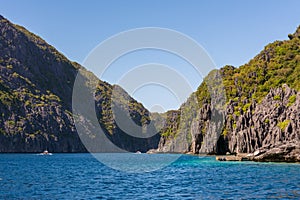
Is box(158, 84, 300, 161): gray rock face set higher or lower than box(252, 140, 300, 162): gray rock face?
higher

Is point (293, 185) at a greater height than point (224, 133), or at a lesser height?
lesser

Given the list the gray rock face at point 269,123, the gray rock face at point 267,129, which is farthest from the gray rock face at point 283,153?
the gray rock face at point 269,123

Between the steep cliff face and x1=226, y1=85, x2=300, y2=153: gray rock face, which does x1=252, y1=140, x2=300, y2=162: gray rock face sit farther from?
x1=226, y1=85, x2=300, y2=153: gray rock face

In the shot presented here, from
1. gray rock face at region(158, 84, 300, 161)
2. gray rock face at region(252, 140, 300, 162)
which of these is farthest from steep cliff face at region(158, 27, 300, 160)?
gray rock face at region(252, 140, 300, 162)

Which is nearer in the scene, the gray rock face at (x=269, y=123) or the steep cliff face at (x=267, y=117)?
the gray rock face at (x=269, y=123)

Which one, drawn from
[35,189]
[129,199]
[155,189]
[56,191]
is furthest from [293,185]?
[35,189]

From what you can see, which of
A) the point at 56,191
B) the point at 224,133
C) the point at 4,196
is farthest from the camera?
the point at 224,133

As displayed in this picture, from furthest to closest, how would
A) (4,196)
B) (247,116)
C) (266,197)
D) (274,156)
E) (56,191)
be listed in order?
(247,116)
(274,156)
(56,191)
(4,196)
(266,197)

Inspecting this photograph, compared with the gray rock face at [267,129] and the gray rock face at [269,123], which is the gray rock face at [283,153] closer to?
the gray rock face at [267,129]

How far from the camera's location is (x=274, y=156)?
10725cm

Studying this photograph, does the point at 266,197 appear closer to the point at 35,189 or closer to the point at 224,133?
the point at 35,189

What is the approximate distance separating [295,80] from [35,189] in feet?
484

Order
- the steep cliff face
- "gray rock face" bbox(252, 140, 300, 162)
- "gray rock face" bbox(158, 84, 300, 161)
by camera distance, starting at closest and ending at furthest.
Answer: "gray rock face" bbox(252, 140, 300, 162) → "gray rock face" bbox(158, 84, 300, 161) → the steep cliff face

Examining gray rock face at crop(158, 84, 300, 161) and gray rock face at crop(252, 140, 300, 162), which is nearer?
gray rock face at crop(252, 140, 300, 162)
